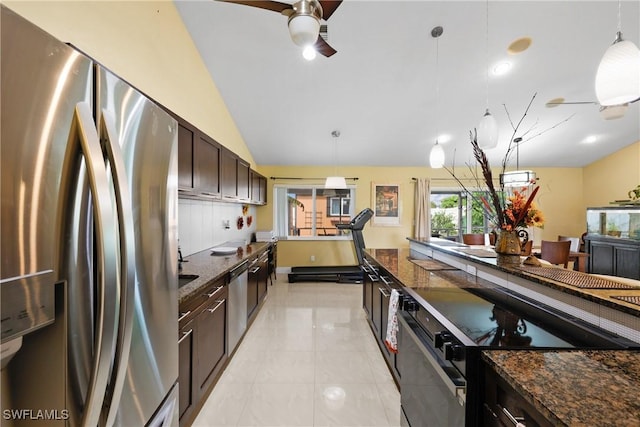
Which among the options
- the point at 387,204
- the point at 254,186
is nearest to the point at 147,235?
the point at 254,186

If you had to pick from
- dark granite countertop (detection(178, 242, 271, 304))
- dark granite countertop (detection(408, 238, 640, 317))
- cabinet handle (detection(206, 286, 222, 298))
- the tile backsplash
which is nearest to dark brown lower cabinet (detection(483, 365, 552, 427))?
dark granite countertop (detection(408, 238, 640, 317))

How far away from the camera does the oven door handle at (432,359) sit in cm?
101

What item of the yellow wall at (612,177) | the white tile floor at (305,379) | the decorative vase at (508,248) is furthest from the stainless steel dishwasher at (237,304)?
the yellow wall at (612,177)

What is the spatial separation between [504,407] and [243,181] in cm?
376

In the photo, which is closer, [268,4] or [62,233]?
[62,233]

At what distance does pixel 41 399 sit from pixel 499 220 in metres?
2.54

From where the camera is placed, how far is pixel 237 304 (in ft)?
→ 8.54

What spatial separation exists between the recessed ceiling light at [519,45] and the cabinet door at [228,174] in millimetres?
3558

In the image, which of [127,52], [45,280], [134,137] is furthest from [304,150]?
[45,280]

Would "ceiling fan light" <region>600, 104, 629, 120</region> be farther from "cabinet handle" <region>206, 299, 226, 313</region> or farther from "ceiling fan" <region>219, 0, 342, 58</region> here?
"cabinet handle" <region>206, 299, 226, 313</region>

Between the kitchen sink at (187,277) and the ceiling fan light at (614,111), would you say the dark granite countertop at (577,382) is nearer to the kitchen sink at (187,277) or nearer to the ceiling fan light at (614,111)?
the kitchen sink at (187,277)

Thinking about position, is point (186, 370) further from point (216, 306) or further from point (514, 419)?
point (514, 419)

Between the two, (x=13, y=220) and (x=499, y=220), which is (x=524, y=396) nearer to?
(x=13, y=220)

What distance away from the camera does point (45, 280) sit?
1.80ft
